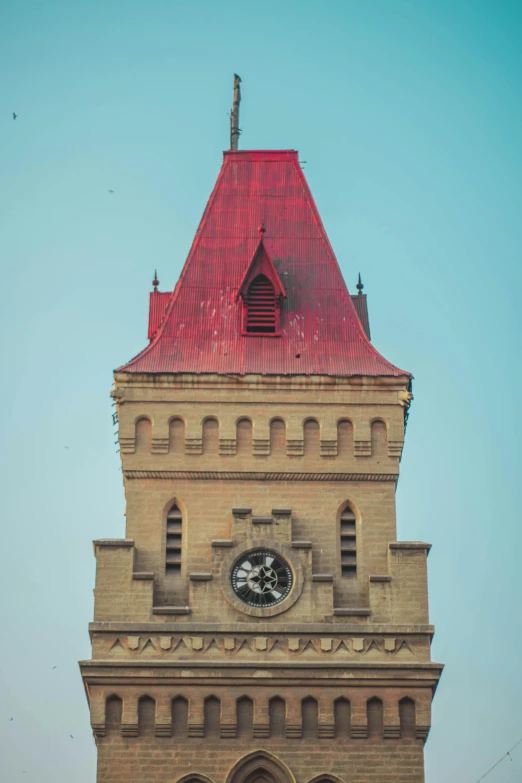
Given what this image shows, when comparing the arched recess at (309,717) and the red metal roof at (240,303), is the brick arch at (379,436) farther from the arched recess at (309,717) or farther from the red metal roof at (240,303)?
the arched recess at (309,717)

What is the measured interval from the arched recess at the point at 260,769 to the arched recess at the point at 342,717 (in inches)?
68.3

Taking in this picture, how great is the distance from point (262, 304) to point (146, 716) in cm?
1283

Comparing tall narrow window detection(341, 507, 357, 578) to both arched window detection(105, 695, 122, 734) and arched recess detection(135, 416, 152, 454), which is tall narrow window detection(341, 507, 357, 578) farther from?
arched window detection(105, 695, 122, 734)

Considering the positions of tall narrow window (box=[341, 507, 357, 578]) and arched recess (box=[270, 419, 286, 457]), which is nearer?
tall narrow window (box=[341, 507, 357, 578])

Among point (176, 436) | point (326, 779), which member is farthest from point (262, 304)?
point (326, 779)

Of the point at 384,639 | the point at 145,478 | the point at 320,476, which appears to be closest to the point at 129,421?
the point at 145,478

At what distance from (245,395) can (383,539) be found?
5.60m

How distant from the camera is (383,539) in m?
59.9

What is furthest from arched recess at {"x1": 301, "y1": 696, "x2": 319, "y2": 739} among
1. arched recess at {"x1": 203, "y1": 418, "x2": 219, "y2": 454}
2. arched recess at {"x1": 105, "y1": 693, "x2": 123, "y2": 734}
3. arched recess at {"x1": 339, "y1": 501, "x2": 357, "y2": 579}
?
arched recess at {"x1": 203, "y1": 418, "x2": 219, "y2": 454}

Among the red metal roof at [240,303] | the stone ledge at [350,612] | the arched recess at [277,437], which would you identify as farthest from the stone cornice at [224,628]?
the red metal roof at [240,303]

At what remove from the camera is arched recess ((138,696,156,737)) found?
188ft

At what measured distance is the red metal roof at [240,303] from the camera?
62.0 m

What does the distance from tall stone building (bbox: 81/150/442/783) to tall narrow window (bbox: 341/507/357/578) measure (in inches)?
1.7

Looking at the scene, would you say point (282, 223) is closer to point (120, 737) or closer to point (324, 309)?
point (324, 309)
